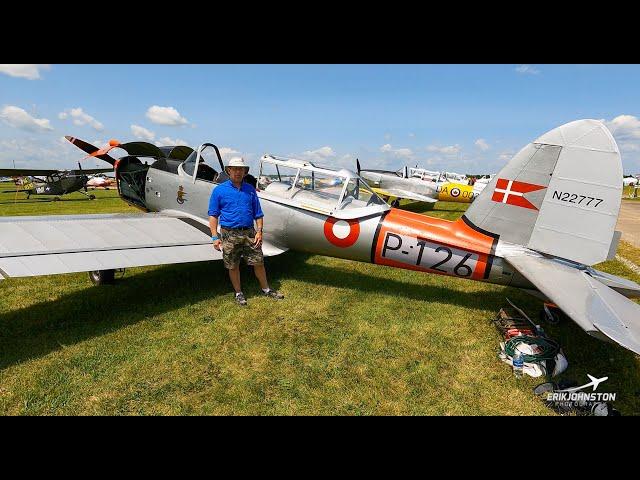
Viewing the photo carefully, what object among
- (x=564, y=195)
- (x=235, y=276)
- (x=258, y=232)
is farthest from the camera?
(x=235, y=276)

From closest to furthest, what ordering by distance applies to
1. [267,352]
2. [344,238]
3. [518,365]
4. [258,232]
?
[518,365], [267,352], [258,232], [344,238]

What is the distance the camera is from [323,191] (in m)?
5.38

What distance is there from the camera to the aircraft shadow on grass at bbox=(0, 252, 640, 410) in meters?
3.50

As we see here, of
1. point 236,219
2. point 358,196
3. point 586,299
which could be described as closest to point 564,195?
point 586,299

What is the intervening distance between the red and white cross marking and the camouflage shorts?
336cm

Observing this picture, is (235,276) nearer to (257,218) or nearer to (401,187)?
(257,218)

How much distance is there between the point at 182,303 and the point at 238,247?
45.8 inches

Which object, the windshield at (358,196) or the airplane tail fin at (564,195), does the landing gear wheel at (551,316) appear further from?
the windshield at (358,196)

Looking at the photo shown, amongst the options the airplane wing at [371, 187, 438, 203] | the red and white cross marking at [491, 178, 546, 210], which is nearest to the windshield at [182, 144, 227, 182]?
the red and white cross marking at [491, 178, 546, 210]

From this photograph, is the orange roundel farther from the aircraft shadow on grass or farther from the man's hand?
the man's hand

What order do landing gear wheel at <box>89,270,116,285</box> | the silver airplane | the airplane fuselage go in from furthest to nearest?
the silver airplane, landing gear wheel at <box>89,270,116,285</box>, the airplane fuselage
